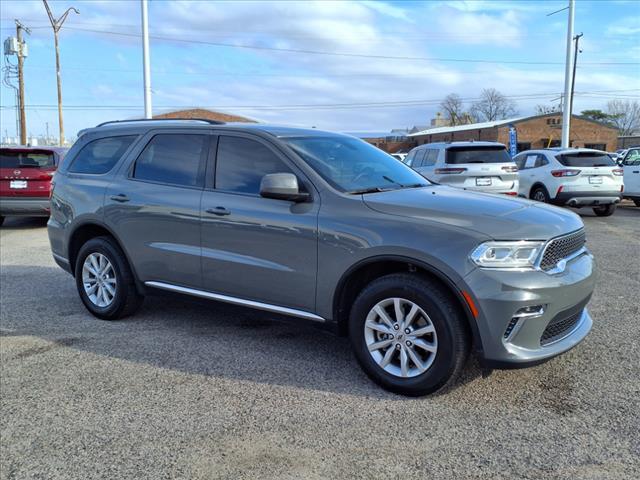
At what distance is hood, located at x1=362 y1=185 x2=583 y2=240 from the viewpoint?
11.6ft

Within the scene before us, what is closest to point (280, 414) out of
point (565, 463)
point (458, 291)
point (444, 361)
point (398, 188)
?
point (444, 361)

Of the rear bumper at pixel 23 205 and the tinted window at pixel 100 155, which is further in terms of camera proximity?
the rear bumper at pixel 23 205

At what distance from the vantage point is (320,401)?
3729 mm

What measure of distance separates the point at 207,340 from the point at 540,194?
1152 centimetres

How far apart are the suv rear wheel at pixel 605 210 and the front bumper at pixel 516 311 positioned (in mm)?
11878

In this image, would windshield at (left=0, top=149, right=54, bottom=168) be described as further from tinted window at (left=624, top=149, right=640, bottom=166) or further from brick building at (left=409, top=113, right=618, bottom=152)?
brick building at (left=409, top=113, right=618, bottom=152)

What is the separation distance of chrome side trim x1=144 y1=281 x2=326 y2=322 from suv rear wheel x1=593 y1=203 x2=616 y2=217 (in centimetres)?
1224

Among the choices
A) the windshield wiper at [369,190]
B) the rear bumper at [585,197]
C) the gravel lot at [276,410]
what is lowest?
the gravel lot at [276,410]

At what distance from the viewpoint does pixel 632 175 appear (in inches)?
614

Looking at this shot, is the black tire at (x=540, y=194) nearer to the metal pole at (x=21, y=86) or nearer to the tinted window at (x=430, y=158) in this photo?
the tinted window at (x=430, y=158)

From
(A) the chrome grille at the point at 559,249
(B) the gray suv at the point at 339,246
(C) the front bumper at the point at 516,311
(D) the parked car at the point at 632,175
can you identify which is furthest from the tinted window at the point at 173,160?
(D) the parked car at the point at 632,175

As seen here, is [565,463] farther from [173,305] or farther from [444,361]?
[173,305]

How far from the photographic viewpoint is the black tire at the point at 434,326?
3.54 meters

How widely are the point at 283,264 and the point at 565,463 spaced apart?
2.21m
